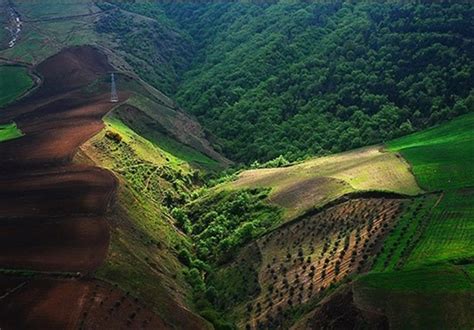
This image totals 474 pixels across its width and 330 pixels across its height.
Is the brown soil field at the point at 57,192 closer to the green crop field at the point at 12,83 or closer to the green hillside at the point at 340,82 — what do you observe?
the green hillside at the point at 340,82

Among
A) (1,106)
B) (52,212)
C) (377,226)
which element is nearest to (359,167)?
(377,226)

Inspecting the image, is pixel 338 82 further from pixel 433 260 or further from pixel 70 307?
pixel 70 307

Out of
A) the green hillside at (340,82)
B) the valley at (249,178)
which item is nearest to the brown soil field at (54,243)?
the valley at (249,178)

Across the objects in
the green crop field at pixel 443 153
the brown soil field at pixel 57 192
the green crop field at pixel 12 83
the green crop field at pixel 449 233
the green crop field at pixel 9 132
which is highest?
the green crop field at pixel 12 83

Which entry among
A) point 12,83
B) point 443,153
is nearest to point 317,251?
point 443,153

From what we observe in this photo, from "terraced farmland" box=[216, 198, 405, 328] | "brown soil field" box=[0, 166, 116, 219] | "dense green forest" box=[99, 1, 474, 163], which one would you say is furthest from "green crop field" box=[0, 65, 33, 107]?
"terraced farmland" box=[216, 198, 405, 328]

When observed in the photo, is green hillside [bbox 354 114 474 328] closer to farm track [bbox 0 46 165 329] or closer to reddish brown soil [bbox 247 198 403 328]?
reddish brown soil [bbox 247 198 403 328]

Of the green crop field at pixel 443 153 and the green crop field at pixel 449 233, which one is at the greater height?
the green crop field at pixel 449 233
